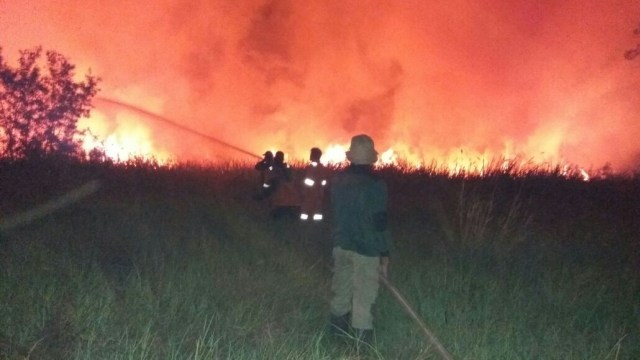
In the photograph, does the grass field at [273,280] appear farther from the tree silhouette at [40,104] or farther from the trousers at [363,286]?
the tree silhouette at [40,104]

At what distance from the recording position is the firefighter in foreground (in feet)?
17.7

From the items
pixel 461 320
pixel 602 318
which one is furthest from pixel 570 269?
pixel 461 320

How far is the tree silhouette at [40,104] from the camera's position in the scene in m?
16.9

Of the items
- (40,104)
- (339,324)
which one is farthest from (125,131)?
(339,324)

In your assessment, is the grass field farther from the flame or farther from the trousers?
the flame

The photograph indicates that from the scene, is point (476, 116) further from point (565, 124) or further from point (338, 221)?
point (338, 221)

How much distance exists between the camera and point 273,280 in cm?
705

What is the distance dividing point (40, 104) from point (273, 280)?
12.1m

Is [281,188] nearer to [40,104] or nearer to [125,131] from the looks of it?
[40,104]

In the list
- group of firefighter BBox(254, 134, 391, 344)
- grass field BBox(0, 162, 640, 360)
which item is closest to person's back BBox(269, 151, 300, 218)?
grass field BBox(0, 162, 640, 360)

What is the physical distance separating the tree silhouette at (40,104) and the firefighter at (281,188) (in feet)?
26.6

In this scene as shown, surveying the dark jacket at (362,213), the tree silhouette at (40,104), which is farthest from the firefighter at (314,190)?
the tree silhouette at (40,104)

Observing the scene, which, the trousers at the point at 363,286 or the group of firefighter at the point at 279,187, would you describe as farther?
the group of firefighter at the point at 279,187

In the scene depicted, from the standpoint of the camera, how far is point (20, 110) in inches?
674
